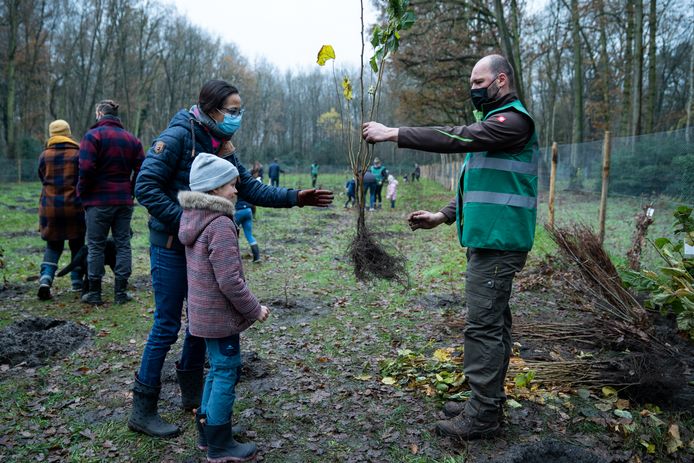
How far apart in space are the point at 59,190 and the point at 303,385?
4.16 m

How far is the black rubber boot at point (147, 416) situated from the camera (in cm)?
318

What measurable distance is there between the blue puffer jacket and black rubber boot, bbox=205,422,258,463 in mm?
1102

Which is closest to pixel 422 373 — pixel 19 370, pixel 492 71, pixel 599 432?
pixel 599 432

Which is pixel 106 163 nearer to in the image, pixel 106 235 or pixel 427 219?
pixel 106 235

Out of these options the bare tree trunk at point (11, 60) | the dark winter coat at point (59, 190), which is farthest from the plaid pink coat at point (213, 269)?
the bare tree trunk at point (11, 60)

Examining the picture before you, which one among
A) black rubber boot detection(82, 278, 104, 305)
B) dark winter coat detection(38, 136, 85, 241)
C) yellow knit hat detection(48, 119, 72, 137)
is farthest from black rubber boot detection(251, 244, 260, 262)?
yellow knit hat detection(48, 119, 72, 137)

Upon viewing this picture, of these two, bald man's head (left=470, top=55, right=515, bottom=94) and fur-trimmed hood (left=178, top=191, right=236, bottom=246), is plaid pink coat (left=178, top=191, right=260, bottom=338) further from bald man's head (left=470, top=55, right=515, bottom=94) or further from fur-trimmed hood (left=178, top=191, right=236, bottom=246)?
bald man's head (left=470, top=55, right=515, bottom=94)

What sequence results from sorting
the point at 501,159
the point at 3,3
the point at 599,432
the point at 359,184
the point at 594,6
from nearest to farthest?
the point at 501,159 < the point at 599,432 < the point at 359,184 < the point at 594,6 < the point at 3,3

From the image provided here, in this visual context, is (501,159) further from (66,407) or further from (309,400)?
(66,407)

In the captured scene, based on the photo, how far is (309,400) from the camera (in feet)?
12.2

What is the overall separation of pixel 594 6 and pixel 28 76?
32691 millimetres

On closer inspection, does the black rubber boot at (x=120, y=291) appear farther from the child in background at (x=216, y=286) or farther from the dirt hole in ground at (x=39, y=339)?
the child in background at (x=216, y=286)

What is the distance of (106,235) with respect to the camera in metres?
5.88

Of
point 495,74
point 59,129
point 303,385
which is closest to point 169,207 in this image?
point 303,385
